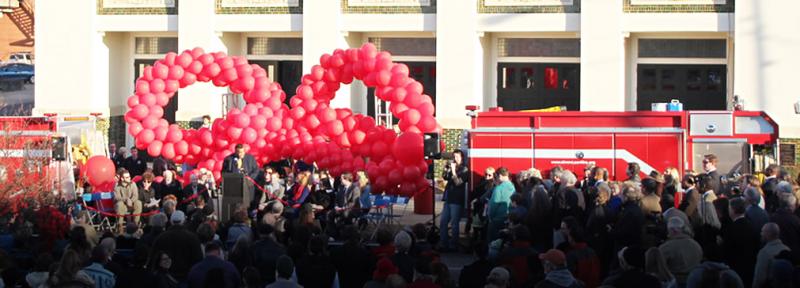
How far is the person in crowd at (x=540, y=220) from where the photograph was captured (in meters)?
17.1

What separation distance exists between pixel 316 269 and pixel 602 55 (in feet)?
65.7

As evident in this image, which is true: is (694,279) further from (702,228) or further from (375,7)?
(375,7)

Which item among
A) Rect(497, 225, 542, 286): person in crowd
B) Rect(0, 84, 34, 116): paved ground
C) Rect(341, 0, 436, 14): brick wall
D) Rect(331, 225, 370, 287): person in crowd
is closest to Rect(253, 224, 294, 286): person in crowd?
Rect(331, 225, 370, 287): person in crowd

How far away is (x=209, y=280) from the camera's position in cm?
1203

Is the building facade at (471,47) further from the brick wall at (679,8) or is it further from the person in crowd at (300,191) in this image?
the person in crowd at (300,191)

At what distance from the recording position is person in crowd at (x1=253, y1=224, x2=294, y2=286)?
43.4 ft

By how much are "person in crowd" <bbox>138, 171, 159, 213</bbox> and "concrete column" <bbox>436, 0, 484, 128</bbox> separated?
10.1 m

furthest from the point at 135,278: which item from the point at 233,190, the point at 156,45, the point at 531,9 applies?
the point at 156,45

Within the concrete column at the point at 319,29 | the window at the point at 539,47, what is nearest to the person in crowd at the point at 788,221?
the window at the point at 539,47

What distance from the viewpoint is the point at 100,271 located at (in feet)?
41.5

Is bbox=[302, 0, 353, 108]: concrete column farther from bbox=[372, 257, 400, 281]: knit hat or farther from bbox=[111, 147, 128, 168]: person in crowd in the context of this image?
bbox=[372, 257, 400, 281]: knit hat

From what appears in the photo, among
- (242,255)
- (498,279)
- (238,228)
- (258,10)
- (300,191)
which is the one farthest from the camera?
(258,10)

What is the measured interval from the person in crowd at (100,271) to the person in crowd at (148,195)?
10796 millimetres

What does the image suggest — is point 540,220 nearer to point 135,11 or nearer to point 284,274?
point 284,274
